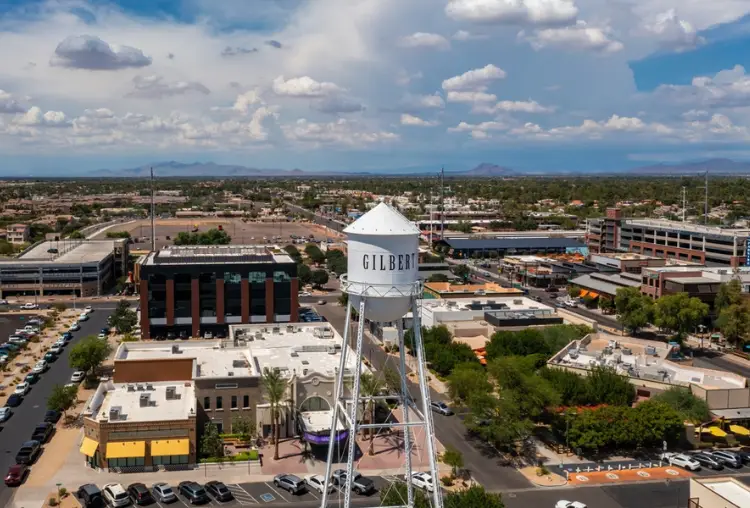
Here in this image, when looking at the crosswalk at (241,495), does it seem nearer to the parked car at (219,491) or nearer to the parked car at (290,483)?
the parked car at (219,491)

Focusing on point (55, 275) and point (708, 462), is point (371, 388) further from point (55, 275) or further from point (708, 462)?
point (55, 275)

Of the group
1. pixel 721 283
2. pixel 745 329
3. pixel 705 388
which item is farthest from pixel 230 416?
pixel 721 283

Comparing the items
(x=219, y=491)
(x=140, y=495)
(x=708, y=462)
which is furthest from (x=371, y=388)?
(x=708, y=462)

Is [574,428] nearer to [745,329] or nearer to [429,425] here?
[429,425]

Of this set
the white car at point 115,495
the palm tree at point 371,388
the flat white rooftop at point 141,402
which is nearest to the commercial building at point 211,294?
the flat white rooftop at point 141,402

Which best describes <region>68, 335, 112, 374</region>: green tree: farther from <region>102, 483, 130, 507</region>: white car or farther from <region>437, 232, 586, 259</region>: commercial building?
<region>437, 232, 586, 259</region>: commercial building
